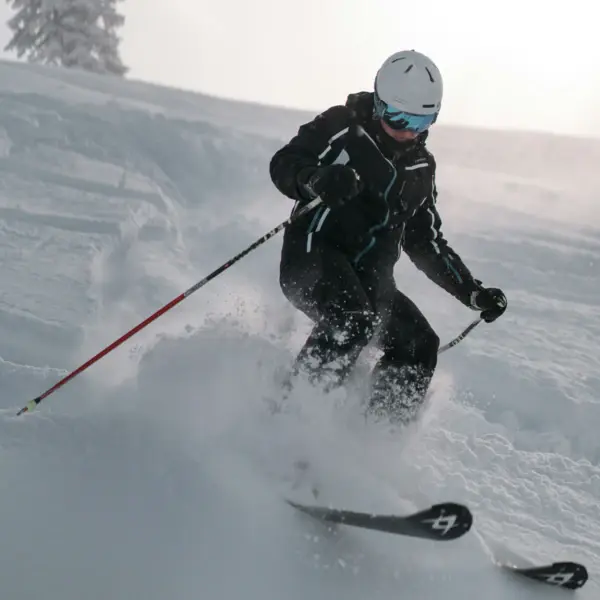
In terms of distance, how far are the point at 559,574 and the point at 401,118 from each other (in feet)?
7.68

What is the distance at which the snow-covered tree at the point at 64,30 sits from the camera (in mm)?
22266

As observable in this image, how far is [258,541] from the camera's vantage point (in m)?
2.57

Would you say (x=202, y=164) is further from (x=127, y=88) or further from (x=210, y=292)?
(x=127, y=88)

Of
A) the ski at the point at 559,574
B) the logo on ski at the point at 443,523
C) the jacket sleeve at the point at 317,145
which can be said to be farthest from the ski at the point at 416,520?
the jacket sleeve at the point at 317,145

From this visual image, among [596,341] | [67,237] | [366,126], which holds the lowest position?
[596,341]

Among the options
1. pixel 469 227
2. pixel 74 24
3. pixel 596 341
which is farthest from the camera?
pixel 74 24

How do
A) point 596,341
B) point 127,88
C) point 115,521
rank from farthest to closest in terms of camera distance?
point 127,88 → point 596,341 → point 115,521

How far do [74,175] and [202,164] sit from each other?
→ 6.93ft

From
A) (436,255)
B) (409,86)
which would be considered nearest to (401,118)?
(409,86)

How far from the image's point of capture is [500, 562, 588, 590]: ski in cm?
290

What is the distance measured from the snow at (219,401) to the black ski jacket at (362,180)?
2.38 ft

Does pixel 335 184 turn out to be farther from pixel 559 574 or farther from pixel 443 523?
pixel 559 574

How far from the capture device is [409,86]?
3.31 meters

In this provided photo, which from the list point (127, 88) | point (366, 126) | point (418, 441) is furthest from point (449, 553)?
point (127, 88)
